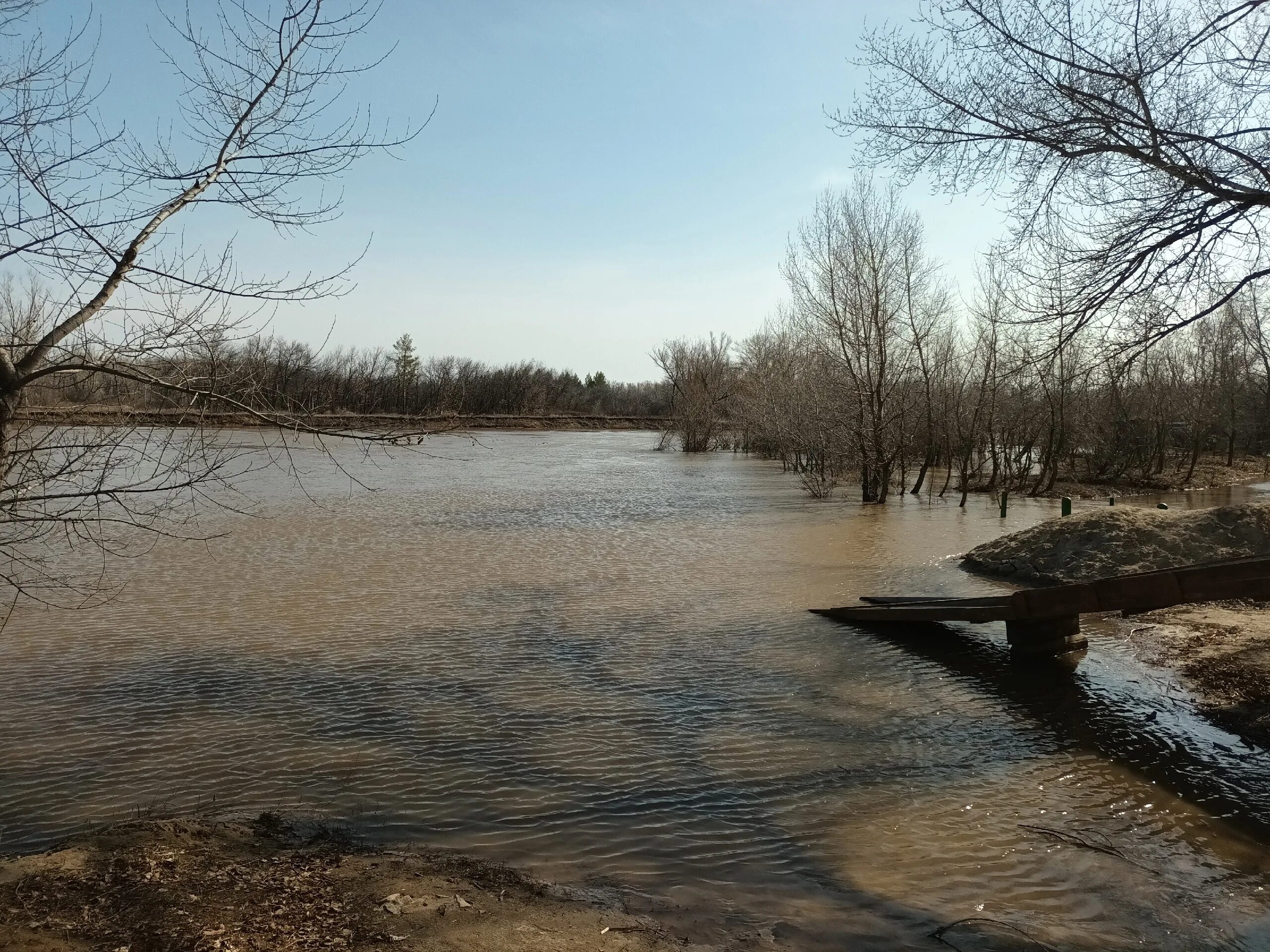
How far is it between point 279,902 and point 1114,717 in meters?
6.07

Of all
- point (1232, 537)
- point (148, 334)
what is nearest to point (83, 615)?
point (148, 334)

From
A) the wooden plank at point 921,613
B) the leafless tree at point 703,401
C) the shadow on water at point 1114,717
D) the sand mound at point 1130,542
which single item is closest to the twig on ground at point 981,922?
the shadow on water at point 1114,717

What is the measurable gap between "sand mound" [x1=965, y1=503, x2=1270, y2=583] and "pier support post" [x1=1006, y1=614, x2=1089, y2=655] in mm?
2948

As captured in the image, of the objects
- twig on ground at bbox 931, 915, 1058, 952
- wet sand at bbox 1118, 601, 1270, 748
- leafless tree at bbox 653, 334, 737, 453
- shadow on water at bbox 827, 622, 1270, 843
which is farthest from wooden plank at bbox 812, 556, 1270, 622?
leafless tree at bbox 653, 334, 737, 453

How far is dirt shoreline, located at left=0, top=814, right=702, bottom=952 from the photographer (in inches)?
135

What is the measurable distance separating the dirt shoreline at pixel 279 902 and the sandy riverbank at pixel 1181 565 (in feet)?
17.7

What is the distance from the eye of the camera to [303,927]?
3520 millimetres

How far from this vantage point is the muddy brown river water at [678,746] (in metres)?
4.39

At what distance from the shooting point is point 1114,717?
7000 mm

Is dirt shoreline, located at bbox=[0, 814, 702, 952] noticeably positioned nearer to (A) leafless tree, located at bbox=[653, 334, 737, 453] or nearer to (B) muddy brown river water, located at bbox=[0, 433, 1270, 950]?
(B) muddy brown river water, located at bbox=[0, 433, 1270, 950]

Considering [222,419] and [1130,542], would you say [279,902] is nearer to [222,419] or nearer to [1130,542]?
[222,419]

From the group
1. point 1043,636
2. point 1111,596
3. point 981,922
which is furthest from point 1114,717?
point 981,922

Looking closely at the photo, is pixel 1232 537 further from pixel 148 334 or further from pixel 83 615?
pixel 83 615

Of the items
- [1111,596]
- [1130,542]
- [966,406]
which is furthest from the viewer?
[966,406]
